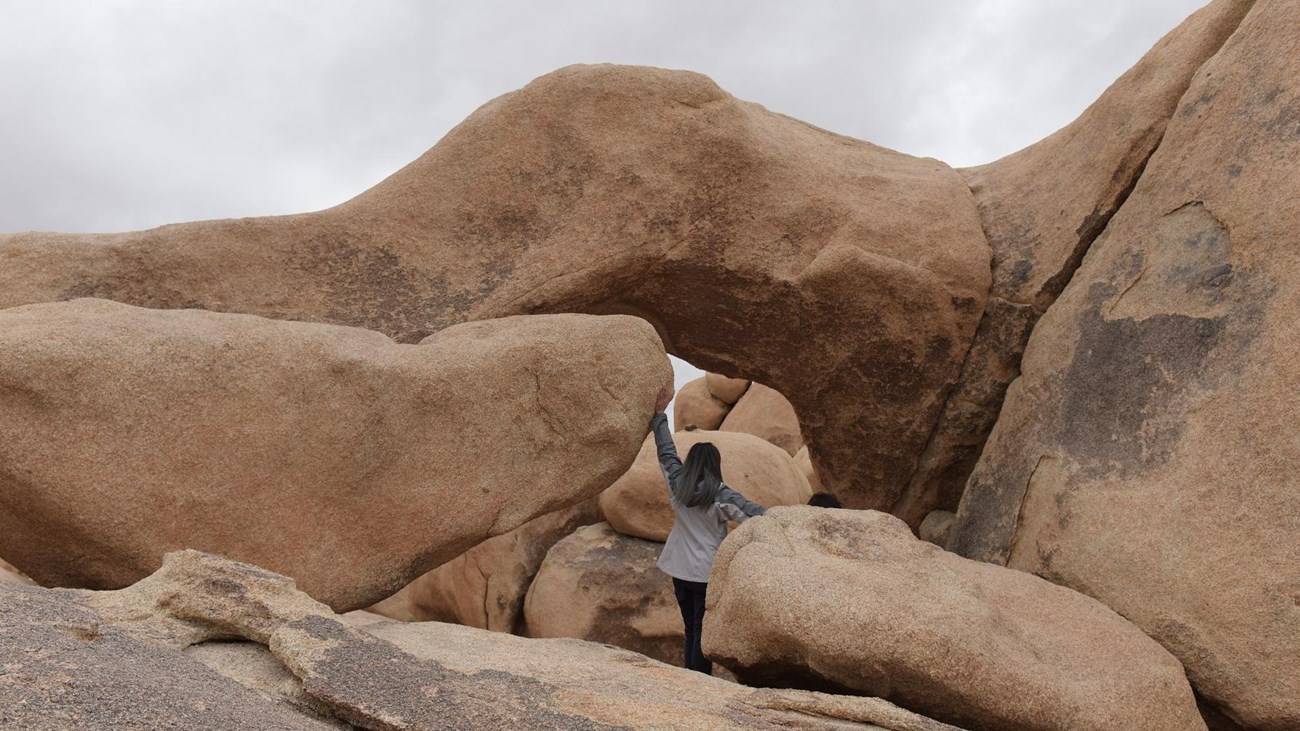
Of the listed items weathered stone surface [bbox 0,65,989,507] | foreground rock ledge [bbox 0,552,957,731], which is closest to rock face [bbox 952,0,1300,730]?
weathered stone surface [bbox 0,65,989,507]

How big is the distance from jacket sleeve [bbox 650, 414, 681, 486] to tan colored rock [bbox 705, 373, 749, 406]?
28.2 feet

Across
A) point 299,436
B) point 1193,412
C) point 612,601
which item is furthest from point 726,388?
point 299,436

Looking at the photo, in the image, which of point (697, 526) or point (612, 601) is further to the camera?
point (612, 601)

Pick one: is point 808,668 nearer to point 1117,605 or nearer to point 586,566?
point 1117,605

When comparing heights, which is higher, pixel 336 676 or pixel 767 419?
pixel 767 419

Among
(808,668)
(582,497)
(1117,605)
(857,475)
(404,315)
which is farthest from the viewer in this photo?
(857,475)

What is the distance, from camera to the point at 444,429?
4.59 metres

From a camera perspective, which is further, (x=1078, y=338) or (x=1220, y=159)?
(x=1078, y=338)

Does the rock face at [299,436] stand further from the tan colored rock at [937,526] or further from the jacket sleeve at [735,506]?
the tan colored rock at [937,526]

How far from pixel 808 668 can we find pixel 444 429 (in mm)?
1759

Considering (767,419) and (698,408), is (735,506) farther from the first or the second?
(698,408)

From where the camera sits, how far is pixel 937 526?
619 centimetres

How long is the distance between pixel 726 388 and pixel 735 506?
8.94 meters

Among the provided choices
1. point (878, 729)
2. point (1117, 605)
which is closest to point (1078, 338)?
point (1117, 605)
